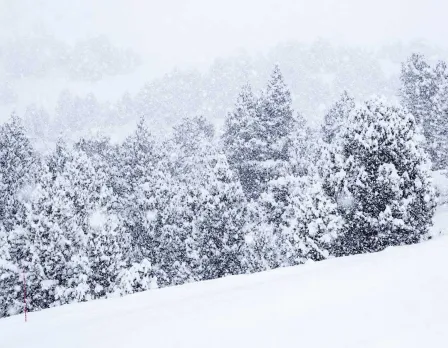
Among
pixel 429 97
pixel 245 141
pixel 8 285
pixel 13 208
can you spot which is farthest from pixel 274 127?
pixel 8 285

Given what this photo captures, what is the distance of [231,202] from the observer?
2555 cm

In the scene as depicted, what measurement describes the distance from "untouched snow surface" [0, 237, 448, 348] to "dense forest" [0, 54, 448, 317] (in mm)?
5733

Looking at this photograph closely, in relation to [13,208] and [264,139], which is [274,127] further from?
[13,208]

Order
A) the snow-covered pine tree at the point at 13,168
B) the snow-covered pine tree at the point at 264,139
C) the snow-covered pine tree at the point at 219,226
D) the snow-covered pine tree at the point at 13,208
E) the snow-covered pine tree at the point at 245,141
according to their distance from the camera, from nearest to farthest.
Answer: the snow-covered pine tree at the point at 13,208
the snow-covered pine tree at the point at 219,226
the snow-covered pine tree at the point at 13,168
the snow-covered pine tree at the point at 264,139
the snow-covered pine tree at the point at 245,141

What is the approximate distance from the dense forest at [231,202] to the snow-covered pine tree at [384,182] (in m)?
0.05

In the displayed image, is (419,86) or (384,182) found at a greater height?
(419,86)

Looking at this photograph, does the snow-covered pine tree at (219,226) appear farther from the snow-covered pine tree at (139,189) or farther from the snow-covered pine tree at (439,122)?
the snow-covered pine tree at (439,122)

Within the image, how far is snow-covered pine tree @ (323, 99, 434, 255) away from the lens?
18219 mm

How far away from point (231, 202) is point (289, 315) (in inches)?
688

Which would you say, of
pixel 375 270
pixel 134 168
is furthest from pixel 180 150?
pixel 375 270

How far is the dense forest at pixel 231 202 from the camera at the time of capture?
18.8 meters

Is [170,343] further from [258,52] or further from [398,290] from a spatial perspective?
[258,52]

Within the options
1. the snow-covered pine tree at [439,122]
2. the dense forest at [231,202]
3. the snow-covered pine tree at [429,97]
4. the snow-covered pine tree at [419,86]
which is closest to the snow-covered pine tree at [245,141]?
the dense forest at [231,202]

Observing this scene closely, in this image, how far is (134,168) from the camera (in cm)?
3575
